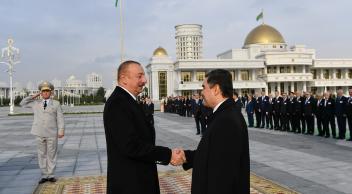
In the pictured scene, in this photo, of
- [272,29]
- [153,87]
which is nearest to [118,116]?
[153,87]

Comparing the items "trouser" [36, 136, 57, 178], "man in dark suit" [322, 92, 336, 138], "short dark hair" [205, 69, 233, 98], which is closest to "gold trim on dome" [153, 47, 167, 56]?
"man in dark suit" [322, 92, 336, 138]

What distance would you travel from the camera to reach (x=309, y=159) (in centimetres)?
860

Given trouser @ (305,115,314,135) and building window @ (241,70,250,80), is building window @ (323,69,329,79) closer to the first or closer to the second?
building window @ (241,70,250,80)

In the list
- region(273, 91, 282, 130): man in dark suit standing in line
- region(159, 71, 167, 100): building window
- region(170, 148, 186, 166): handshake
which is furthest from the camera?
region(159, 71, 167, 100): building window

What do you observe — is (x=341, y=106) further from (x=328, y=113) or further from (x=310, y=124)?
(x=310, y=124)

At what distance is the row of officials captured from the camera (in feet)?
40.4

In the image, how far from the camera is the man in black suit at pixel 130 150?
113 inches

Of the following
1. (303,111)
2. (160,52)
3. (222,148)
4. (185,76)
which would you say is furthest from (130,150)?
(160,52)

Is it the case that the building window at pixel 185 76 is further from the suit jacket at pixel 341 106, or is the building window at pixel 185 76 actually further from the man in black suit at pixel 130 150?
the man in black suit at pixel 130 150

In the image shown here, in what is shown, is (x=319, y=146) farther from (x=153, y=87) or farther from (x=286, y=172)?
(x=153, y=87)

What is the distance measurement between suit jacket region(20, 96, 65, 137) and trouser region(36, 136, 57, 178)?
0.34 feet

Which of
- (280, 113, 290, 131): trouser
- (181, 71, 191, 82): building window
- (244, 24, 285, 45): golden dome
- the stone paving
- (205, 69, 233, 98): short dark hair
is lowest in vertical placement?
the stone paving

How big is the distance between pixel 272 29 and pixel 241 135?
79313 millimetres

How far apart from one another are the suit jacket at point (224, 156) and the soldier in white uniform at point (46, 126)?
184 inches
